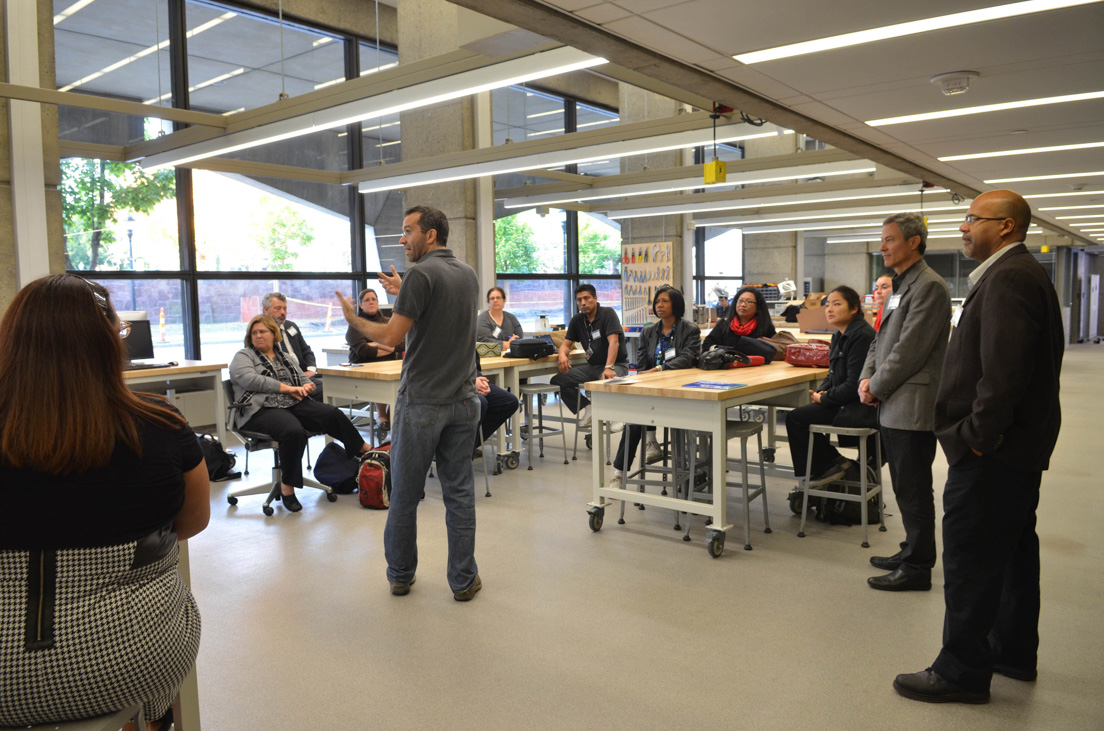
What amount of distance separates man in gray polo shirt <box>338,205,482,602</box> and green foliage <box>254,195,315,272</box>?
239 inches

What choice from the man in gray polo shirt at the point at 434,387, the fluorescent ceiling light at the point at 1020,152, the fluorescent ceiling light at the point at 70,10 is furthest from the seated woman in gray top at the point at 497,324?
the fluorescent ceiling light at the point at 70,10

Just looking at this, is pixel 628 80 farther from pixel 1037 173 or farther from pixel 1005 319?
pixel 1037 173

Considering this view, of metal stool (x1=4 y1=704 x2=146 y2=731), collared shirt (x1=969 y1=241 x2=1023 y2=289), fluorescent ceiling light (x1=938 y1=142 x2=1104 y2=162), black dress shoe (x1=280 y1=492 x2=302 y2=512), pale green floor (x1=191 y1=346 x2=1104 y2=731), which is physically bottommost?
pale green floor (x1=191 y1=346 x2=1104 y2=731)

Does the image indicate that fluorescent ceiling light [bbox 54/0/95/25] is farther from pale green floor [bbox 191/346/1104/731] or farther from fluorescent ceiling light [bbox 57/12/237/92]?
pale green floor [bbox 191/346/1104/731]

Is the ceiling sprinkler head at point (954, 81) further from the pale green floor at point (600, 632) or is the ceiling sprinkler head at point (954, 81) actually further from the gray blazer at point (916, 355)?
the pale green floor at point (600, 632)

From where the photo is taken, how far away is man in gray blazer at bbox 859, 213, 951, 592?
3568 mm

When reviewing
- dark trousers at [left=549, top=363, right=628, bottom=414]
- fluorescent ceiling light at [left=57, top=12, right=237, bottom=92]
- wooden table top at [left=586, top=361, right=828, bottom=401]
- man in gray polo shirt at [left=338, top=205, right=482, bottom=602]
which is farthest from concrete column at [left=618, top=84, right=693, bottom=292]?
man in gray polo shirt at [left=338, top=205, right=482, bottom=602]

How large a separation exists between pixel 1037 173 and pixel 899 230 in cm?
461

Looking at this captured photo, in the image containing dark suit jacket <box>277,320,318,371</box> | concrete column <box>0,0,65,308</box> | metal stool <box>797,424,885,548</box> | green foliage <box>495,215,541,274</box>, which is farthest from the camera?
green foliage <box>495,215,541,274</box>

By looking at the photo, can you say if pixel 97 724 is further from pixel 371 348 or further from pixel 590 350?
pixel 590 350

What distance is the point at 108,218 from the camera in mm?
7895

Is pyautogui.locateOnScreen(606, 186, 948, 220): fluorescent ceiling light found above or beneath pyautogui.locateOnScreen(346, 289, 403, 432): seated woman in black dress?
above

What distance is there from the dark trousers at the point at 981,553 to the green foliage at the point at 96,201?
7.87 metres

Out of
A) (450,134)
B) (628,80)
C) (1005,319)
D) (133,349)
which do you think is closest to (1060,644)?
(1005,319)
